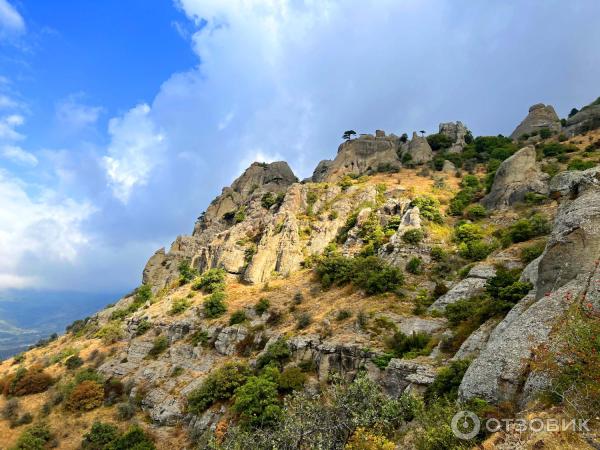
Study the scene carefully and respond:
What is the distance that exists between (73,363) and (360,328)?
35.2 metres

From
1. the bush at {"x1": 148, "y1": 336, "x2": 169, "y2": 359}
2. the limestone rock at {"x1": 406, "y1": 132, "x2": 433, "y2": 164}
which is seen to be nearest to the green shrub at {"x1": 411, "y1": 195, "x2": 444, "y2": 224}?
the limestone rock at {"x1": 406, "y1": 132, "x2": 433, "y2": 164}

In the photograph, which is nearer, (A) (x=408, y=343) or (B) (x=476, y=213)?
(A) (x=408, y=343)

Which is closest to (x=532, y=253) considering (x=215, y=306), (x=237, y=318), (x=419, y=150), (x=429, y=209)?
(x=429, y=209)

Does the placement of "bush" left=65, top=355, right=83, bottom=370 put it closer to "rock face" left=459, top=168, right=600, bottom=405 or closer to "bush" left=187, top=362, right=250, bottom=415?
"bush" left=187, top=362, right=250, bottom=415

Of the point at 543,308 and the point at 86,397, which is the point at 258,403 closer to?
the point at 543,308

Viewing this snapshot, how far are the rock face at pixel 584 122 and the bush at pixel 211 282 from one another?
235ft

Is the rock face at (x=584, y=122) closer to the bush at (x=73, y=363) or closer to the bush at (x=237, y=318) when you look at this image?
the bush at (x=237, y=318)

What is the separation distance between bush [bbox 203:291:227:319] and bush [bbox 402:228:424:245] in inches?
873

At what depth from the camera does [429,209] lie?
152 ft

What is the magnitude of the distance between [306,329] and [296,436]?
51.3ft

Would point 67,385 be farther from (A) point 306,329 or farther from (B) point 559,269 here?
(B) point 559,269

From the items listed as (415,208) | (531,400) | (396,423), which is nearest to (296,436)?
(396,423)

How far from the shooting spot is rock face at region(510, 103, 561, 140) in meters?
84.1

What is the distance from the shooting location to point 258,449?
17328 millimetres
